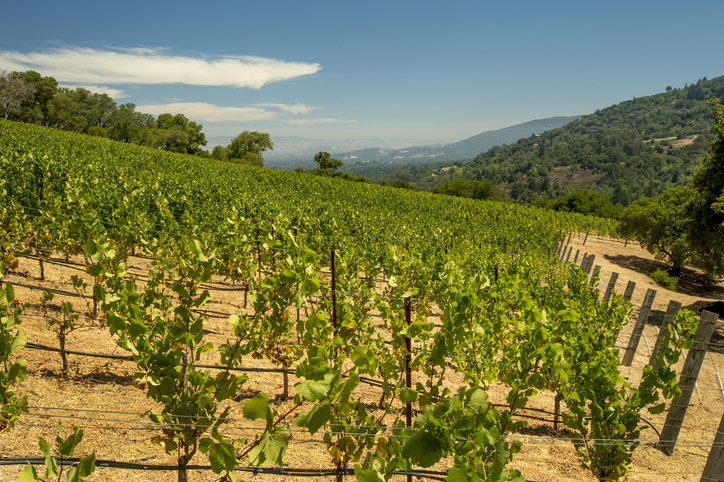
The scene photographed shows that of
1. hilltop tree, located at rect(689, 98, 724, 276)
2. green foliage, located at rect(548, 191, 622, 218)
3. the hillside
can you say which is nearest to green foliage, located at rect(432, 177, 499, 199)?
green foliage, located at rect(548, 191, 622, 218)

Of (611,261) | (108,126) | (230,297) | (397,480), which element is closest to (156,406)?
(397,480)

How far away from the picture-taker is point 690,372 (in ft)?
14.4

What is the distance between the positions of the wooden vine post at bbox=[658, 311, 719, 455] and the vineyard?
24 centimetres

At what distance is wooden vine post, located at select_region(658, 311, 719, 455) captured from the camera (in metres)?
4.32

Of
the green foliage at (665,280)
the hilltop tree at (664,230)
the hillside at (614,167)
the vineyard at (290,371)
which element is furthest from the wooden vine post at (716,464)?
the hillside at (614,167)

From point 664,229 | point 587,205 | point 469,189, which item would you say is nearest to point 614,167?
point 469,189

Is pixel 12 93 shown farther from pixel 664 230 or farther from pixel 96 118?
pixel 664 230

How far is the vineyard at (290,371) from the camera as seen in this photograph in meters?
1.93

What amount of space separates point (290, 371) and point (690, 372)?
4.92 metres

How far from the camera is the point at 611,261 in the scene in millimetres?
24391

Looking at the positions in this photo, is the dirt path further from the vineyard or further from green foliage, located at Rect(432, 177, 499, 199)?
green foliage, located at Rect(432, 177, 499, 199)

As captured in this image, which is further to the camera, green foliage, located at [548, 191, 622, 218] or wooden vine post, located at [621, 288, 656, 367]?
green foliage, located at [548, 191, 622, 218]

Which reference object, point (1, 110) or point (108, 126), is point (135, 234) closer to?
point (1, 110)

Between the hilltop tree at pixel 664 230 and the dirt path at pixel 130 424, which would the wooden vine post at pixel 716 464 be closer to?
the dirt path at pixel 130 424
